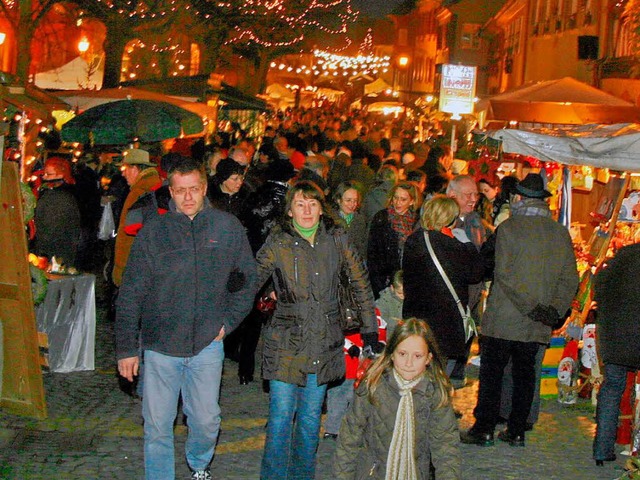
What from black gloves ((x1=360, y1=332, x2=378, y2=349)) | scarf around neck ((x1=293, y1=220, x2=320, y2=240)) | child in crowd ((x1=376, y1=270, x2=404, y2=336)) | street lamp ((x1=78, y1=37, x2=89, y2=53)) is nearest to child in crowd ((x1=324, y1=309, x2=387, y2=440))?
child in crowd ((x1=376, y1=270, x2=404, y2=336))

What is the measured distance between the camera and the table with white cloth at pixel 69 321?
30.0 feet

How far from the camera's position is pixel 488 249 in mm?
7641

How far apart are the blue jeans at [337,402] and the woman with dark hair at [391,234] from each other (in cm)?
216

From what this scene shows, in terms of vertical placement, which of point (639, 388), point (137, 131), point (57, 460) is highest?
point (137, 131)

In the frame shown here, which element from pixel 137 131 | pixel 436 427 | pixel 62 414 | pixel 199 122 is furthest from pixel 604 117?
pixel 436 427

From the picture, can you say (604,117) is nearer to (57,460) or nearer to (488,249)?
(488,249)

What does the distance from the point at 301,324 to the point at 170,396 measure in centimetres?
87

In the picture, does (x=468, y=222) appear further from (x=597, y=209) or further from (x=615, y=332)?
(x=615, y=332)

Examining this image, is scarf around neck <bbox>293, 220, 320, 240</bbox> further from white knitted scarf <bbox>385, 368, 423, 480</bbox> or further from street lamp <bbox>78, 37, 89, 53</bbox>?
street lamp <bbox>78, 37, 89, 53</bbox>

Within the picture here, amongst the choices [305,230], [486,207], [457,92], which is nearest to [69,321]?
[305,230]

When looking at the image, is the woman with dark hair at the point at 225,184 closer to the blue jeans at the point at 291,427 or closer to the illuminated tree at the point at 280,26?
the blue jeans at the point at 291,427

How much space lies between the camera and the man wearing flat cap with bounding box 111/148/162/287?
324 inches

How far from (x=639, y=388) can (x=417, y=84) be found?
73.8m

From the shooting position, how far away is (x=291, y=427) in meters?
5.98
